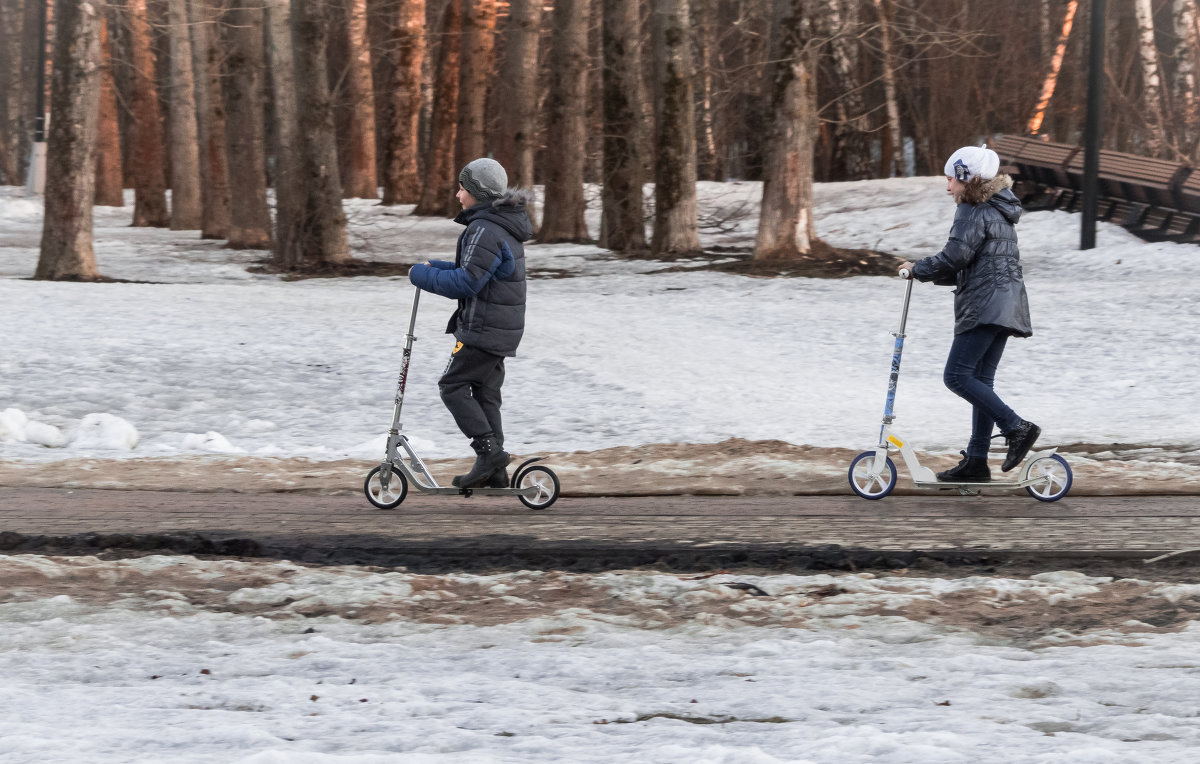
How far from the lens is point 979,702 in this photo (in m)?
4.19

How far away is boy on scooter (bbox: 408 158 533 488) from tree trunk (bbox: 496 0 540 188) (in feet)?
48.9

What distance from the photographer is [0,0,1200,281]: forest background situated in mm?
18047

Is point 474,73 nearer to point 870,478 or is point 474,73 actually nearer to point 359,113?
point 359,113

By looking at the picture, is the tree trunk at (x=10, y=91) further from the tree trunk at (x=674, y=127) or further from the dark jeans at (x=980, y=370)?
the dark jeans at (x=980, y=370)

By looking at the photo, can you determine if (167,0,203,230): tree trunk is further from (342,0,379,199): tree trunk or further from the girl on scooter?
the girl on scooter

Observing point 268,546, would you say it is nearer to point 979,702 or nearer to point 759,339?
point 979,702

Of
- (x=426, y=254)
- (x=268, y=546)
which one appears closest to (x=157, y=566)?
(x=268, y=546)

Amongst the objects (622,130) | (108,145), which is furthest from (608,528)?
(108,145)

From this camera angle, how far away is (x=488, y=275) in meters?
6.94

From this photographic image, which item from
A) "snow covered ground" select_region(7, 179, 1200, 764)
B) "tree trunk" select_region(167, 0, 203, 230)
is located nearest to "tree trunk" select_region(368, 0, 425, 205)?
"tree trunk" select_region(167, 0, 203, 230)

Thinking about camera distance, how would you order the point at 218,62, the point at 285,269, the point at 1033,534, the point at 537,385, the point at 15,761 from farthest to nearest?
the point at 218,62 → the point at 285,269 → the point at 537,385 → the point at 1033,534 → the point at 15,761

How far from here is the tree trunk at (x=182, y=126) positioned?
28.0 m

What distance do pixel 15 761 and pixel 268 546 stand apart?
2.94 m

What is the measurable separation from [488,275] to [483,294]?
186mm
